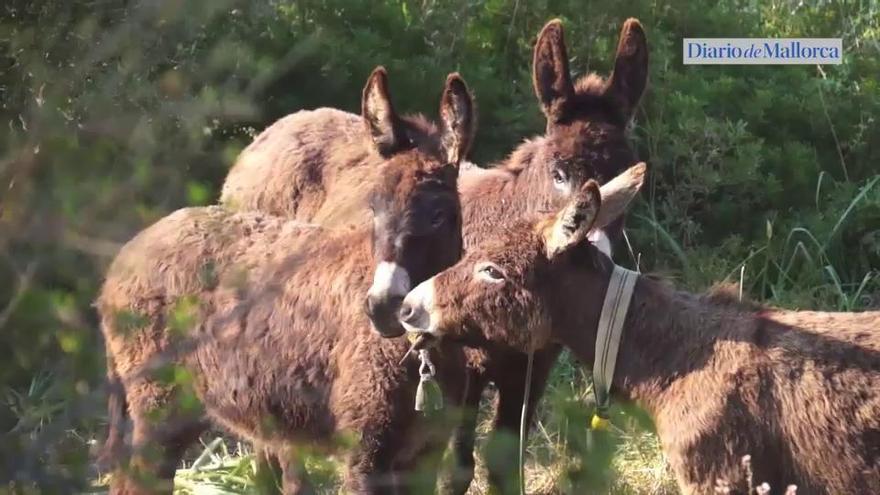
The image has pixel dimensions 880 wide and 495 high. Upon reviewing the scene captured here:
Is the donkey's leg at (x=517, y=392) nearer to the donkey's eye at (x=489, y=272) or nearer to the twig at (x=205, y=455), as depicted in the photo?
the donkey's eye at (x=489, y=272)

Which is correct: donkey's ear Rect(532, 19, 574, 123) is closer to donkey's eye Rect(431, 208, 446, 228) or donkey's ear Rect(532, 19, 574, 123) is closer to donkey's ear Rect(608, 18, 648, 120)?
donkey's ear Rect(608, 18, 648, 120)

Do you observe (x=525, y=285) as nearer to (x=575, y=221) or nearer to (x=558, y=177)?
(x=575, y=221)

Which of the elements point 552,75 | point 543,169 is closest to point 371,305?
point 543,169

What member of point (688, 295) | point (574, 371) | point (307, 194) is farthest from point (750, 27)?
point (688, 295)

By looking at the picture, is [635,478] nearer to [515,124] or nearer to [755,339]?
[755,339]

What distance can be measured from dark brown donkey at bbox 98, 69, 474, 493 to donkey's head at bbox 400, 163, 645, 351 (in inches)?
10.5

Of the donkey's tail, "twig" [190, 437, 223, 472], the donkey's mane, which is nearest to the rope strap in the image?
the donkey's mane

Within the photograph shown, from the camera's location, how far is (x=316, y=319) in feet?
16.0

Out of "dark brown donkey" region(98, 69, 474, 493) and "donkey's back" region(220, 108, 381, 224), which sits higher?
"donkey's back" region(220, 108, 381, 224)

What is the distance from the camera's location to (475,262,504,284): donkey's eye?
14.1ft

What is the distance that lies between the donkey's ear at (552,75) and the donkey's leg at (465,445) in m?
1.16

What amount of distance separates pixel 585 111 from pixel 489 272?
4.90 feet

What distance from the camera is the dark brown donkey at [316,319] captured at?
4574 mm

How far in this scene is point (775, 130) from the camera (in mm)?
8281
